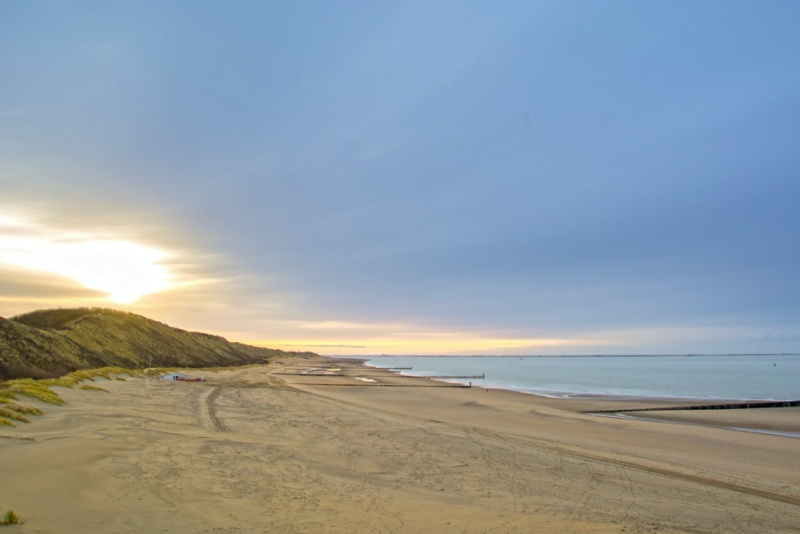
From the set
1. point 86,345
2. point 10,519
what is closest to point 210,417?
point 10,519

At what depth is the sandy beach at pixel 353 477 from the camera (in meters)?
8.06

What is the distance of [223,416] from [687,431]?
24014 millimetres

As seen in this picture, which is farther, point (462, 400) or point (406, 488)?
point (462, 400)

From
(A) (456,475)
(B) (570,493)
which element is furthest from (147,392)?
(B) (570,493)

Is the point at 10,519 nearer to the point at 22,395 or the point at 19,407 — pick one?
the point at 19,407

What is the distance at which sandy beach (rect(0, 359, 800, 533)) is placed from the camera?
8062 millimetres

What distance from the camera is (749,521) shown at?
9984 mm

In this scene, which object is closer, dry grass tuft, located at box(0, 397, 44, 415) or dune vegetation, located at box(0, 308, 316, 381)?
dry grass tuft, located at box(0, 397, 44, 415)

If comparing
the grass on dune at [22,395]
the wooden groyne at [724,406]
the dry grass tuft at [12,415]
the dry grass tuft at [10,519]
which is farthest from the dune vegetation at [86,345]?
the wooden groyne at [724,406]

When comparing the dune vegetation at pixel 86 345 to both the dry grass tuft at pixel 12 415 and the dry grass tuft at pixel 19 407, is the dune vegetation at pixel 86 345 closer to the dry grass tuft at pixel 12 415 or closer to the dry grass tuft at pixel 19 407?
the dry grass tuft at pixel 19 407

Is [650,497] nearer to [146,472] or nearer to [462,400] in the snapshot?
[146,472]

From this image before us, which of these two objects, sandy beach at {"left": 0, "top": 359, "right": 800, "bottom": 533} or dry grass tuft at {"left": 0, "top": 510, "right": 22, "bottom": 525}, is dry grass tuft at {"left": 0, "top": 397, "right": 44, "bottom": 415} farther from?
dry grass tuft at {"left": 0, "top": 510, "right": 22, "bottom": 525}

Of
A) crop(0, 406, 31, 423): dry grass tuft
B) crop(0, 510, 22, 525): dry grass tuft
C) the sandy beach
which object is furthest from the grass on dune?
crop(0, 510, 22, 525): dry grass tuft

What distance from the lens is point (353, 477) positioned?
11.5 m
